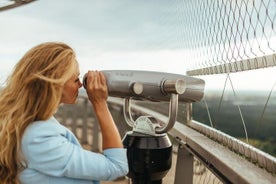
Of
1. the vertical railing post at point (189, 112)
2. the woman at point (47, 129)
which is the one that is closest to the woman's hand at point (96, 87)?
the woman at point (47, 129)

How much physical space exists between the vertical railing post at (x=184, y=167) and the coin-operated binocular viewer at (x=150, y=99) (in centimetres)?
38

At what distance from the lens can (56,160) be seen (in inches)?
33.8

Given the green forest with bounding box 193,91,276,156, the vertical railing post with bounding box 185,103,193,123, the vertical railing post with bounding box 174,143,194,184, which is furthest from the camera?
the vertical railing post with bounding box 185,103,193,123

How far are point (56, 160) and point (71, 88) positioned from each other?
21 centimetres

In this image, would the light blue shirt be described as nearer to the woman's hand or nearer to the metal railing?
the woman's hand

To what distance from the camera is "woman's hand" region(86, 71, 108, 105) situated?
3.16ft

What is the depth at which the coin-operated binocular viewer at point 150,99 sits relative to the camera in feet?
3.29

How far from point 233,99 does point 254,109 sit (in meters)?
0.16

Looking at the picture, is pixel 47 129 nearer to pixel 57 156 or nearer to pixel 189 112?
pixel 57 156

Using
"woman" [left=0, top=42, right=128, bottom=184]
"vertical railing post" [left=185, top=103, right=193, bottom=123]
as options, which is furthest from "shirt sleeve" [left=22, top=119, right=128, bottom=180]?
"vertical railing post" [left=185, top=103, right=193, bottom=123]

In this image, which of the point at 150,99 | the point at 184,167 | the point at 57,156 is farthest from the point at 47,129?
the point at 184,167

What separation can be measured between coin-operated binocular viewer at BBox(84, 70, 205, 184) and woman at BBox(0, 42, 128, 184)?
0.08 metres

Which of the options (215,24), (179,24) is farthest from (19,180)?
(179,24)

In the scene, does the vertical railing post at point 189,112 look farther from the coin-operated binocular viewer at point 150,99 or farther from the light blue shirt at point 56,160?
the light blue shirt at point 56,160
